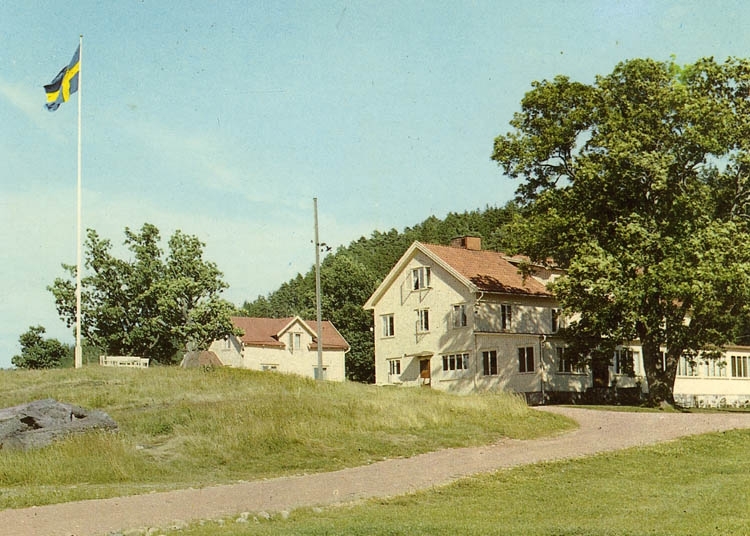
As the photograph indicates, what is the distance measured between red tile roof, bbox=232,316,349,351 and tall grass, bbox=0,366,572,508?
39.0m

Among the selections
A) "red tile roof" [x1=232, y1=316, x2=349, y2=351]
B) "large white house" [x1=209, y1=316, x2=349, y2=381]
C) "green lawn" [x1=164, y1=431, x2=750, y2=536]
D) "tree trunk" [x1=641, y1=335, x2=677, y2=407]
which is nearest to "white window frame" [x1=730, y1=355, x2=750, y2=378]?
"tree trunk" [x1=641, y1=335, x2=677, y2=407]

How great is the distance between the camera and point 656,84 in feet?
128

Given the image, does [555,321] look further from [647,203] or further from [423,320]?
[647,203]

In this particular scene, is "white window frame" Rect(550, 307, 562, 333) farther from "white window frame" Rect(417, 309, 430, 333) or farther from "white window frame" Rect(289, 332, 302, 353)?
"white window frame" Rect(289, 332, 302, 353)

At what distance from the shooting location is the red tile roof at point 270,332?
243 feet

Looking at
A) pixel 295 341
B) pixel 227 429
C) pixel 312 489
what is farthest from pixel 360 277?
pixel 312 489

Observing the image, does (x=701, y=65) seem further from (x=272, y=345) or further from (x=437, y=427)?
(x=272, y=345)

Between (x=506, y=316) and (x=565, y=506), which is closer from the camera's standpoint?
(x=565, y=506)

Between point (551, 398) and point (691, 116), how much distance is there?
18.7 m

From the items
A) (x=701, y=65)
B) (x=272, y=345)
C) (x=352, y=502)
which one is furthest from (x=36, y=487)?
(x=272, y=345)

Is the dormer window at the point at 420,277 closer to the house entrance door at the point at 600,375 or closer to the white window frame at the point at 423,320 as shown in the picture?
the white window frame at the point at 423,320

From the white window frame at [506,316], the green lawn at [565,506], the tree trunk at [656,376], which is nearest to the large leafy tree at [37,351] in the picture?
the white window frame at [506,316]

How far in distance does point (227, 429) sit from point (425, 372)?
A: 102 feet

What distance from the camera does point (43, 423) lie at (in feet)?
71.6
